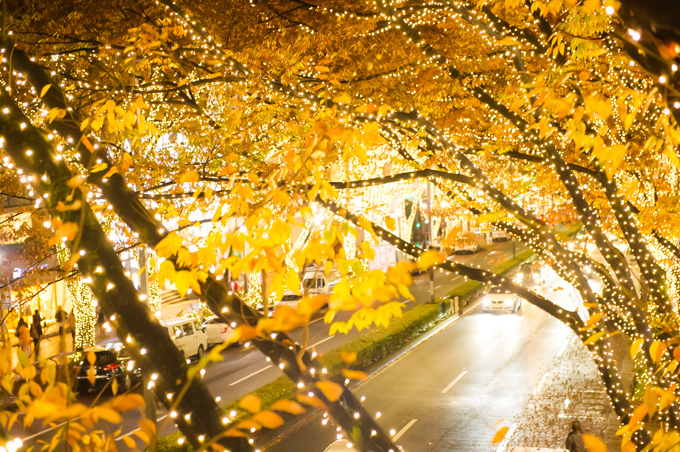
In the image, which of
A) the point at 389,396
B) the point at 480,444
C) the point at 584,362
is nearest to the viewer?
the point at 480,444

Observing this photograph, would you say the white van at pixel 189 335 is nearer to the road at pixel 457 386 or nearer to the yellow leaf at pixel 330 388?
the road at pixel 457 386

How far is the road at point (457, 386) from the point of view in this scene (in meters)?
12.8

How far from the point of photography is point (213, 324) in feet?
73.1

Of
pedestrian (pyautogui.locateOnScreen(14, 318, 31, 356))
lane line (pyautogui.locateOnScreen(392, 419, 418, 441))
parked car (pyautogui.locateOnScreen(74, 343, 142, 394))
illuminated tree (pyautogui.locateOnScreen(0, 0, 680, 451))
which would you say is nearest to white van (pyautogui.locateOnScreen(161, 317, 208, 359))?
parked car (pyautogui.locateOnScreen(74, 343, 142, 394))

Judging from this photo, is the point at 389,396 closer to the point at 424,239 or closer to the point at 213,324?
the point at 213,324

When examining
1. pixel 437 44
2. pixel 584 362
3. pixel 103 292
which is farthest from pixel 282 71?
pixel 584 362

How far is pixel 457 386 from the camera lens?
54.6 ft

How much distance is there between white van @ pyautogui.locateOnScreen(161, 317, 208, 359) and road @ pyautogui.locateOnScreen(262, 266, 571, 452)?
647cm

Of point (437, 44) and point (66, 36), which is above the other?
point (66, 36)

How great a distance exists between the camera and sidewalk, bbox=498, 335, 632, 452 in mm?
12555

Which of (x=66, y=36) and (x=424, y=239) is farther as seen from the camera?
(x=424, y=239)

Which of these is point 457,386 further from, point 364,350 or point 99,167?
point 99,167

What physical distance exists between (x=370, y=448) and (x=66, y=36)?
6339 millimetres

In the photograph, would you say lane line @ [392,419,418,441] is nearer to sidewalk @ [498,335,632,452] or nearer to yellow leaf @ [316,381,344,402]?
sidewalk @ [498,335,632,452]
